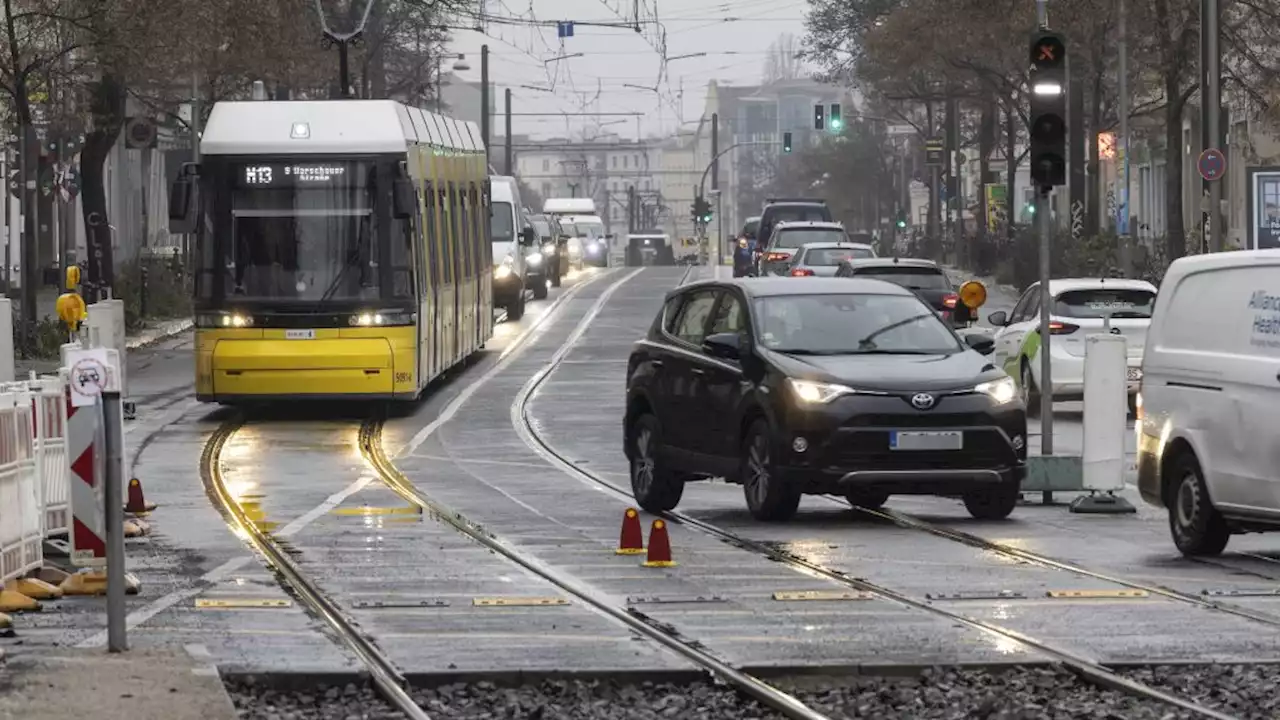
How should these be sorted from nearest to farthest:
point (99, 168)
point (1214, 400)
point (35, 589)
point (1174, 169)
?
point (35, 589) → point (1214, 400) → point (99, 168) → point (1174, 169)

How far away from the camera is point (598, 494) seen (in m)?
20.8

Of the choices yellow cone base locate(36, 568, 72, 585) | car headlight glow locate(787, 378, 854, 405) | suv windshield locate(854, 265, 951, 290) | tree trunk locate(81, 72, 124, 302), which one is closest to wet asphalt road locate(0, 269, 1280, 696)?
yellow cone base locate(36, 568, 72, 585)

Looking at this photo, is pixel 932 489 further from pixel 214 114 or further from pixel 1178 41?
pixel 1178 41

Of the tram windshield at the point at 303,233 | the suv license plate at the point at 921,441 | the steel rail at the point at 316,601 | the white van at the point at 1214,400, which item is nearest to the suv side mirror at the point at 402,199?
the tram windshield at the point at 303,233

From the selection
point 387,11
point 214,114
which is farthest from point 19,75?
point 387,11

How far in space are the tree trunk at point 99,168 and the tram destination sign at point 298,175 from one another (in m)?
16.4

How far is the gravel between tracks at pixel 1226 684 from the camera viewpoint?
9844 millimetres

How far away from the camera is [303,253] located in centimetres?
2858

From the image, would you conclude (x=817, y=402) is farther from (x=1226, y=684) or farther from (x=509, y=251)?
(x=509, y=251)

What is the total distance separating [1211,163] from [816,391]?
21354 mm

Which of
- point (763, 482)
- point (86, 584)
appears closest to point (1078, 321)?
point (763, 482)

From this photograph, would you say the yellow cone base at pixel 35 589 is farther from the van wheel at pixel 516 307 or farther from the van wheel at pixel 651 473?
the van wheel at pixel 516 307

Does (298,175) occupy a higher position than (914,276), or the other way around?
(298,175)

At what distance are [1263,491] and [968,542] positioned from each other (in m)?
2.38
